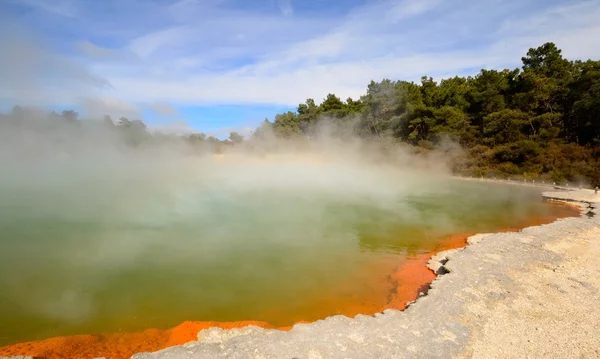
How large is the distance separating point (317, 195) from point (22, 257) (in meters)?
9.77

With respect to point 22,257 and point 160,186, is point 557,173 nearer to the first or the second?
point 160,186

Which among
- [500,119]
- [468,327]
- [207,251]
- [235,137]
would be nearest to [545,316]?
[468,327]

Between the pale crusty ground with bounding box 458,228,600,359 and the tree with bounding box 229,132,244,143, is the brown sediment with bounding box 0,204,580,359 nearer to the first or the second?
the pale crusty ground with bounding box 458,228,600,359

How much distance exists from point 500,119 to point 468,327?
2183 cm

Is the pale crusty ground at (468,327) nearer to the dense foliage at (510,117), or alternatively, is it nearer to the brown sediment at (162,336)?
the brown sediment at (162,336)

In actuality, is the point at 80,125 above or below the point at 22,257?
above

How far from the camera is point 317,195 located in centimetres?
1409

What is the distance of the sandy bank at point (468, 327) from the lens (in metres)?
3.15

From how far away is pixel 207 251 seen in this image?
21.9 feet

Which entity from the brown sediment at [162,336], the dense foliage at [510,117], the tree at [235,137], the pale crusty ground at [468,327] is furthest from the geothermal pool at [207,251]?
the tree at [235,137]

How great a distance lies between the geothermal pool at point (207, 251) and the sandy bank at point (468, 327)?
0.92 meters

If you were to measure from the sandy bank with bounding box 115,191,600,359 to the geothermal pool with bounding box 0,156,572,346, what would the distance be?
3.01ft

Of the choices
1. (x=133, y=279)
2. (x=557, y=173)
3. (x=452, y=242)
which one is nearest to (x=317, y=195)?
(x=452, y=242)

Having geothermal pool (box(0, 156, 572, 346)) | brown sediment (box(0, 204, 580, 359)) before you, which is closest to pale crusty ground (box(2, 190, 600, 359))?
brown sediment (box(0, 204, 580, 359))
